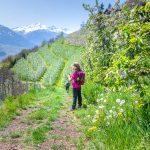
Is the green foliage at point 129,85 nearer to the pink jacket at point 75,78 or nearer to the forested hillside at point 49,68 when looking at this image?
the pink jacket at point 75,78

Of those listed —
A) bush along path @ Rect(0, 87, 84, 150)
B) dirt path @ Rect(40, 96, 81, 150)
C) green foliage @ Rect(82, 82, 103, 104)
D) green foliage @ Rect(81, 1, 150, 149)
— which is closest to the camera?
green foliage @ Rect(81, 1, 150, 149)

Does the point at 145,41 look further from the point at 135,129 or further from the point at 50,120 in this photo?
the point at 50,120

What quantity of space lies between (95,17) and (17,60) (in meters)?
Result: 90.6

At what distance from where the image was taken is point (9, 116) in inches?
511

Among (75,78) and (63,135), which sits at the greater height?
(75,78)

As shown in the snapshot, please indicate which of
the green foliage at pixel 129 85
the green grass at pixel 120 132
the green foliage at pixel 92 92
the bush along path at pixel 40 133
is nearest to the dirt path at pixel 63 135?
the bush along path at pixel 40 133

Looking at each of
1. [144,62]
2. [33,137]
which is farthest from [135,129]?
[33,137]

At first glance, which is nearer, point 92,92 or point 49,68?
point 92,92

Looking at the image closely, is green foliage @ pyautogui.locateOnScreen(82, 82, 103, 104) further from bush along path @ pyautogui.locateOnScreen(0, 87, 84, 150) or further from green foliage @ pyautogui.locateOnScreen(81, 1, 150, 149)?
green foliage @ pyautogui.locateOnScreen(81, 1, 150, 149)

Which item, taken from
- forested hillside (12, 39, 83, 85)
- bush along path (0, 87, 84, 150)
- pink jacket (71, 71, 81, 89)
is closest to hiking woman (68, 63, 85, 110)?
pink jacket (71, 71, 81, 89)

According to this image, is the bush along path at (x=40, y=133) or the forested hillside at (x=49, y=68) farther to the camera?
the forested hillside at (x=49, y=68)

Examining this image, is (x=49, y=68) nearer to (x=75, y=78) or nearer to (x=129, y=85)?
(x=75, y=78)

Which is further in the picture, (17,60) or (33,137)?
(17,60)

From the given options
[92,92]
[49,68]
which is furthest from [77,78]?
[49,68]
